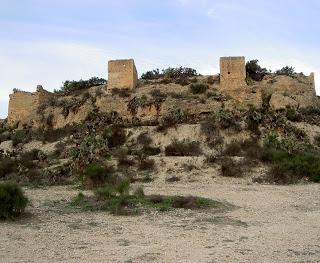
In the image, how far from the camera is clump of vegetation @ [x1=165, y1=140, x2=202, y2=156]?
21603 millimetres

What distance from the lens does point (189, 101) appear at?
89.6ft

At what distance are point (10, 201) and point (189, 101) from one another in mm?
17955

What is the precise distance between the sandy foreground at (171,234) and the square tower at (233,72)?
14262 mm

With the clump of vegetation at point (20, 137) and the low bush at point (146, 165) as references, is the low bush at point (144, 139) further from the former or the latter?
the clump of vegetation at point (20, 137)

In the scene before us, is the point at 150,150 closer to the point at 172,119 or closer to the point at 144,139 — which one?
the point at 144,139

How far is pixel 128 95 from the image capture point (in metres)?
27.9

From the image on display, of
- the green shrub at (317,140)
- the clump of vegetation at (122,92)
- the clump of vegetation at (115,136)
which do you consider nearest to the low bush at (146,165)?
the clump of vegetation at (115,136)

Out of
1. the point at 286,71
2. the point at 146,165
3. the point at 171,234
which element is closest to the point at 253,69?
the point at 286,71

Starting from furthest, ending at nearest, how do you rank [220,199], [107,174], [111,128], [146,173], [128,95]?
[128,95]
[111,128]
[146,173]
[107,174]
[220,199]

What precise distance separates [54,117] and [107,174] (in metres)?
12.8

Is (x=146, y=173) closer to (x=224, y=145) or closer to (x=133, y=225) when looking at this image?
(x=224, y=145)

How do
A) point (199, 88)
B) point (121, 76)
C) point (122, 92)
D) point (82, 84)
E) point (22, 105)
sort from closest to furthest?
point (199, 88)
point (122, 92)
point (121, 76)
point (22, 105)
point (82, 84)

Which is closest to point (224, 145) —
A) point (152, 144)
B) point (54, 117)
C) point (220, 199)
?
point (152, 144)

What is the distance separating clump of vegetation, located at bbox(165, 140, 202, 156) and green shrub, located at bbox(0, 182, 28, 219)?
452 inches
